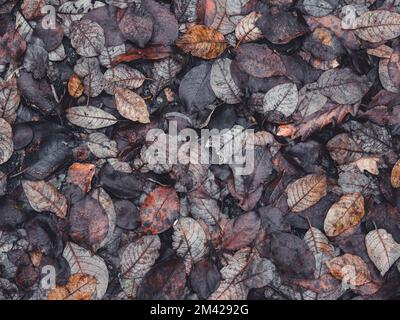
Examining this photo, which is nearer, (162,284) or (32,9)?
(162,284)

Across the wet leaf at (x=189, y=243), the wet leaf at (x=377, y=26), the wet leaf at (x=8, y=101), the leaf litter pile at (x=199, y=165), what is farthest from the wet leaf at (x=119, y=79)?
the wet leaf at (x=377, y=26)

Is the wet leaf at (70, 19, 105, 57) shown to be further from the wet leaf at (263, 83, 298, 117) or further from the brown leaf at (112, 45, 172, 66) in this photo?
the wet leaf at (263, 83, 298, 117)

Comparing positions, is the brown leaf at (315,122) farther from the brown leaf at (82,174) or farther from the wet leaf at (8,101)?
the wet leaf at (8,101)

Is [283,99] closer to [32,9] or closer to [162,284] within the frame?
[162,284]

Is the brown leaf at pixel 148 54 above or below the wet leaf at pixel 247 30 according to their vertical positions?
below

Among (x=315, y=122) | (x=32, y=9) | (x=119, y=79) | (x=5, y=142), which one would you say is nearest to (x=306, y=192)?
(x=315, y=122)

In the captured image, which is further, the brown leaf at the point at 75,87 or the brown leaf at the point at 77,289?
the brown leaf at the point at 75,87

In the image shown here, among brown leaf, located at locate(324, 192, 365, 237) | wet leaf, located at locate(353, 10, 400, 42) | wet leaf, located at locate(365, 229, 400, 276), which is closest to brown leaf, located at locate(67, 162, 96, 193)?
brown leaf, located at locate(324, 192, 365, 237)

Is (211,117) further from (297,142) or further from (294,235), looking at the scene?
(294,235)

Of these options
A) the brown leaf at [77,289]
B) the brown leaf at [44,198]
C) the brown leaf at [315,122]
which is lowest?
the brown leaf at [77,289]
